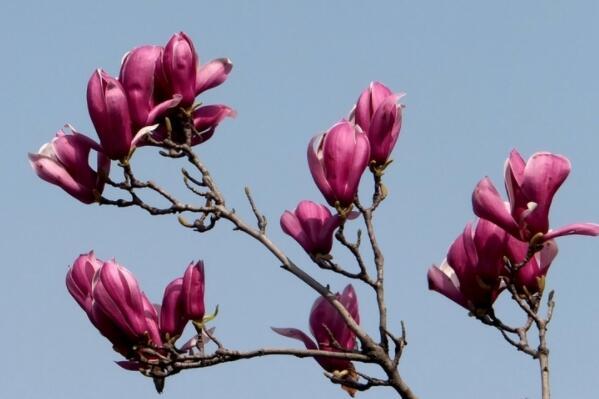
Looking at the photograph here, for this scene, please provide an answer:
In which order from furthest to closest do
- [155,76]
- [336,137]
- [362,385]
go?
[155,76], [336,137], [362,385]

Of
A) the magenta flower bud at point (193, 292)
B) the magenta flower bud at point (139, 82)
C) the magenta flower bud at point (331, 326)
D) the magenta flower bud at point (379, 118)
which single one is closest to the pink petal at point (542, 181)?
the magenta flower bud at point (379, 118)

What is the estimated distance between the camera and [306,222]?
8.59ft

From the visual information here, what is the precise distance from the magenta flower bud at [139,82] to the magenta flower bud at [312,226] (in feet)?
1.36

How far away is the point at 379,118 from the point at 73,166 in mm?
730

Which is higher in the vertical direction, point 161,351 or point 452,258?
point 452,258

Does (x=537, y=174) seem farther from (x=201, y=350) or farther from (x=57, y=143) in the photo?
(x=57, y=143)

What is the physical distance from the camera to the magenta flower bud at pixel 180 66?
2688mm

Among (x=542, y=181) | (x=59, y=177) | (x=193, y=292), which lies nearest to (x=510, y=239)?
(x=542, y=181)

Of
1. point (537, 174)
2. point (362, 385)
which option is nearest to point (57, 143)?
point (362, 385)

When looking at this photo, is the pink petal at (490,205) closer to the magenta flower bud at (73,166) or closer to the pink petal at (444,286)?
the pink petal at (444,286)

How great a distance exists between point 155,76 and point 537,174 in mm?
952

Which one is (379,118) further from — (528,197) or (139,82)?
(139,82)

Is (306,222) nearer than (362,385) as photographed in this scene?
No

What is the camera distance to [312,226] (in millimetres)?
2607
